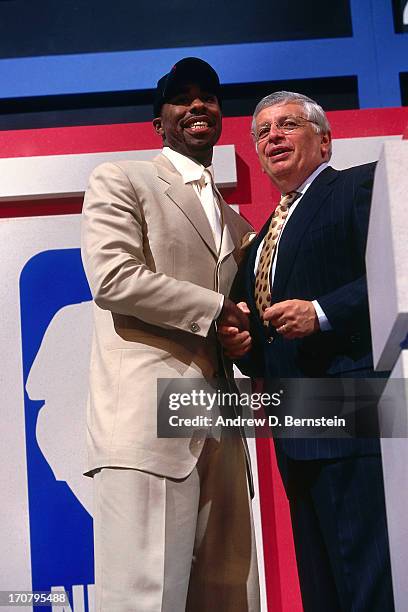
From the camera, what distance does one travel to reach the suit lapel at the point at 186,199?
2.09 m

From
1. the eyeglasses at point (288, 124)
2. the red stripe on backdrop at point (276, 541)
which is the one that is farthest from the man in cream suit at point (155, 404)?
the red stripe on backdrop at point (276, 541)

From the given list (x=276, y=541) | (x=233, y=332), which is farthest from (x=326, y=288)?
(x=276, y=541)

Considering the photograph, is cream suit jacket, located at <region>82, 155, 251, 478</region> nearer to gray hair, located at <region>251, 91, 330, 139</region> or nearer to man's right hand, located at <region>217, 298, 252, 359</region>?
man's right hand, located at <region>217, 298, 252, 359</region>

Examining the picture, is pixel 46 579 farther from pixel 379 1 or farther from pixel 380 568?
pixel 379 1

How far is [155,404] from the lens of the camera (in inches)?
74.3

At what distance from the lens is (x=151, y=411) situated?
1907mm

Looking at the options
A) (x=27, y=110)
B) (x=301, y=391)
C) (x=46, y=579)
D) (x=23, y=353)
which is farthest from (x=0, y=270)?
(x=301, y=391)

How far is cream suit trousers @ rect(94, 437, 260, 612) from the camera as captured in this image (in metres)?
1.88

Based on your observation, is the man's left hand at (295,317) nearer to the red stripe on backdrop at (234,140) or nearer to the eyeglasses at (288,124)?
the eyeglasses at (288,124)

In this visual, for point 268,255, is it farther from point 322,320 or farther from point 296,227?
point 322,320

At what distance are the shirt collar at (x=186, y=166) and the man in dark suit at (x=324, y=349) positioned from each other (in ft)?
0.62

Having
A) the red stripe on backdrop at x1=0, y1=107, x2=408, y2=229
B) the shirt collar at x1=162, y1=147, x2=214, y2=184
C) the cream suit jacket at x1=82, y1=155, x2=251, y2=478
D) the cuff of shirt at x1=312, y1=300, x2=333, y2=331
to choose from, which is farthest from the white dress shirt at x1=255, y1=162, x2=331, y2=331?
the red stripe on backdrop at x1=0, y1=107, x2=408, y2=229

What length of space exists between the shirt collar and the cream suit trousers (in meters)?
0.55

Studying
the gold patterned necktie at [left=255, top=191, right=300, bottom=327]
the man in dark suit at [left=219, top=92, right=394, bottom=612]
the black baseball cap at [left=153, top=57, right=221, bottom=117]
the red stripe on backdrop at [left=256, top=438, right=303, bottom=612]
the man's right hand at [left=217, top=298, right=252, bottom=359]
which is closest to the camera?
the man in dark suit at [left=219, top=92, right=394, bottom=612]
